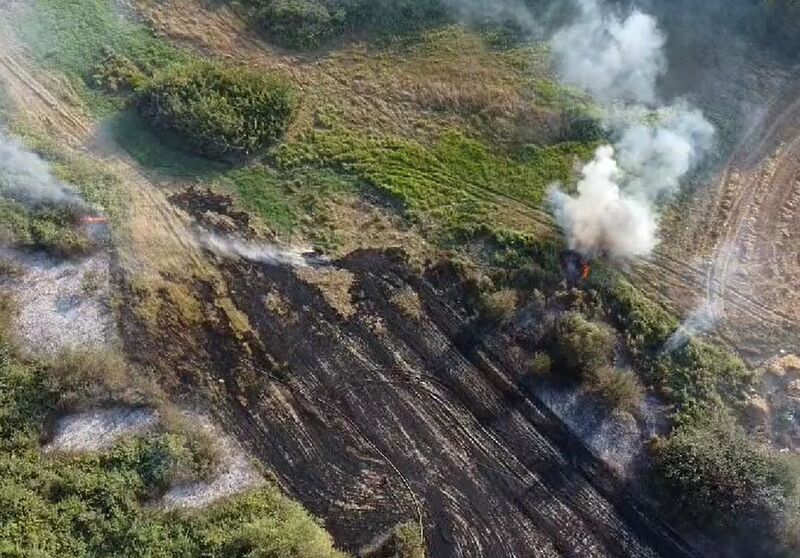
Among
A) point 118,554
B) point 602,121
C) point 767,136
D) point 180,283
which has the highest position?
point 767,136

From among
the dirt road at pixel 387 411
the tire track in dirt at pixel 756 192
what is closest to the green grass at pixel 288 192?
the dirt road at pixel 387 411

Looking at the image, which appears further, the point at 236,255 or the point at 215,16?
the point at 215,16

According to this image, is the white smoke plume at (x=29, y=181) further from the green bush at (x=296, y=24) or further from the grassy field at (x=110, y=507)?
the green bush at (x=296, y=24)

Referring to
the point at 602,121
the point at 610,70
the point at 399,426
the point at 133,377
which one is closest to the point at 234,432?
the point at 133,377

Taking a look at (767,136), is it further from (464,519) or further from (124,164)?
(124,164)

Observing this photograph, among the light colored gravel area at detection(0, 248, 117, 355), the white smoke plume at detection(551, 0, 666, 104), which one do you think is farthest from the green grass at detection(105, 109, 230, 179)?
the white smoke plume at detection(551, 0, 666, 104)

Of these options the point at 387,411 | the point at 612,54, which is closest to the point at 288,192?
the point at 387,411
